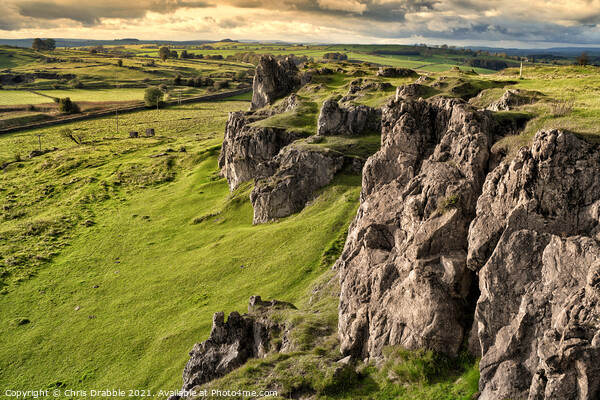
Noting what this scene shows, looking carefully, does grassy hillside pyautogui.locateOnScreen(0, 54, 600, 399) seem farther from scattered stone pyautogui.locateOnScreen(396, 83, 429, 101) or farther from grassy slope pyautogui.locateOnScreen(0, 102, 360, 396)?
scattered stone pyautogui.locateOnScreen(396, 83, 429, 101)

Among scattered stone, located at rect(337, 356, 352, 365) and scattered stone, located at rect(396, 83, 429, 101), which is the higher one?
scattered stone, located at rect(396, 83, 429, 101)

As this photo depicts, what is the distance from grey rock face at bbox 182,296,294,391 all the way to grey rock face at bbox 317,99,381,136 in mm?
46320

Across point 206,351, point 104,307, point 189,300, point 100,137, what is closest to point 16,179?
point 100,137

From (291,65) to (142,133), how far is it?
63.1 meters

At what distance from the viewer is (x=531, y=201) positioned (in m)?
22.4

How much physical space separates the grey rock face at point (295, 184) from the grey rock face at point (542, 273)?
43.8m

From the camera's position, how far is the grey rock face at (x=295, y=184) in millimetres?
67375

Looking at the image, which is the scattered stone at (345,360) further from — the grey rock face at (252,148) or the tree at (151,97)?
the tree at (151,97)

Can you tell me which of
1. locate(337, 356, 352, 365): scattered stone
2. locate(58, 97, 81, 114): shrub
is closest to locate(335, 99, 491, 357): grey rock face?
locate(337, 356, 352, 365): scattered stone

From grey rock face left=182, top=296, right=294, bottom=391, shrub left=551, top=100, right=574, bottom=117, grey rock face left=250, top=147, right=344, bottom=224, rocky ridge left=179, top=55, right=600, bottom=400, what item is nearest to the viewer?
rocky ridge left=179, top=55, right=600, bottom=400

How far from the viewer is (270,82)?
123438 mm

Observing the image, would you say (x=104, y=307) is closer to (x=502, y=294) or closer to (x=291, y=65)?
(x=502, y=294)

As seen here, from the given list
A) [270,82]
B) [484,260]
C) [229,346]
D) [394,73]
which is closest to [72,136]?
[270,82]

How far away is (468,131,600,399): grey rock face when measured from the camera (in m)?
17.9
